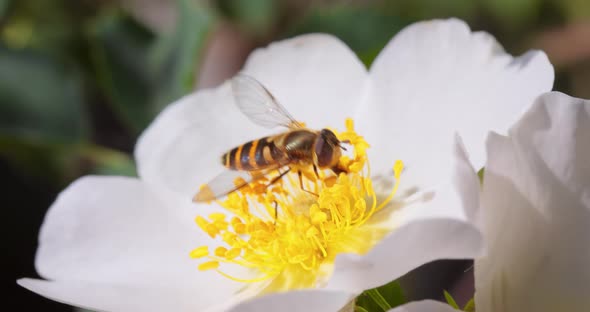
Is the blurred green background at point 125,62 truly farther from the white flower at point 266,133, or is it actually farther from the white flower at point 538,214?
the white flower at point 538,214

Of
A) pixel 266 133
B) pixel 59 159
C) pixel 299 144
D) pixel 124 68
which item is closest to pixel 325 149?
pixel 299 144

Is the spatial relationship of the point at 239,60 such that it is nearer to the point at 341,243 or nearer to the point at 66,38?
the point at 66,38

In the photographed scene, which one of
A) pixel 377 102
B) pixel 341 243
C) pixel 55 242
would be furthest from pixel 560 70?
pixel 55 242

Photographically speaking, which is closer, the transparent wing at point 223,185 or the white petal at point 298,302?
the white petal at point 298,302

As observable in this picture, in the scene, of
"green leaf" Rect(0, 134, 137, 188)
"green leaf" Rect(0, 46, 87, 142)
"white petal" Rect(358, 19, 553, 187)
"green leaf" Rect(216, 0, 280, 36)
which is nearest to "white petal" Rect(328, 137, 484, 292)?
"white petal" Rect(358, 19, 553, 187)

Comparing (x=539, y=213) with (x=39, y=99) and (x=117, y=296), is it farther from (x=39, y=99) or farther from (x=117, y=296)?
(x=39, y=99)

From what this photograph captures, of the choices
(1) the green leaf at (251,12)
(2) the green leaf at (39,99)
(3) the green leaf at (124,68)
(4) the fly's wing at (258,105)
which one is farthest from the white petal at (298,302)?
(1) the green leaf at (251,12)
